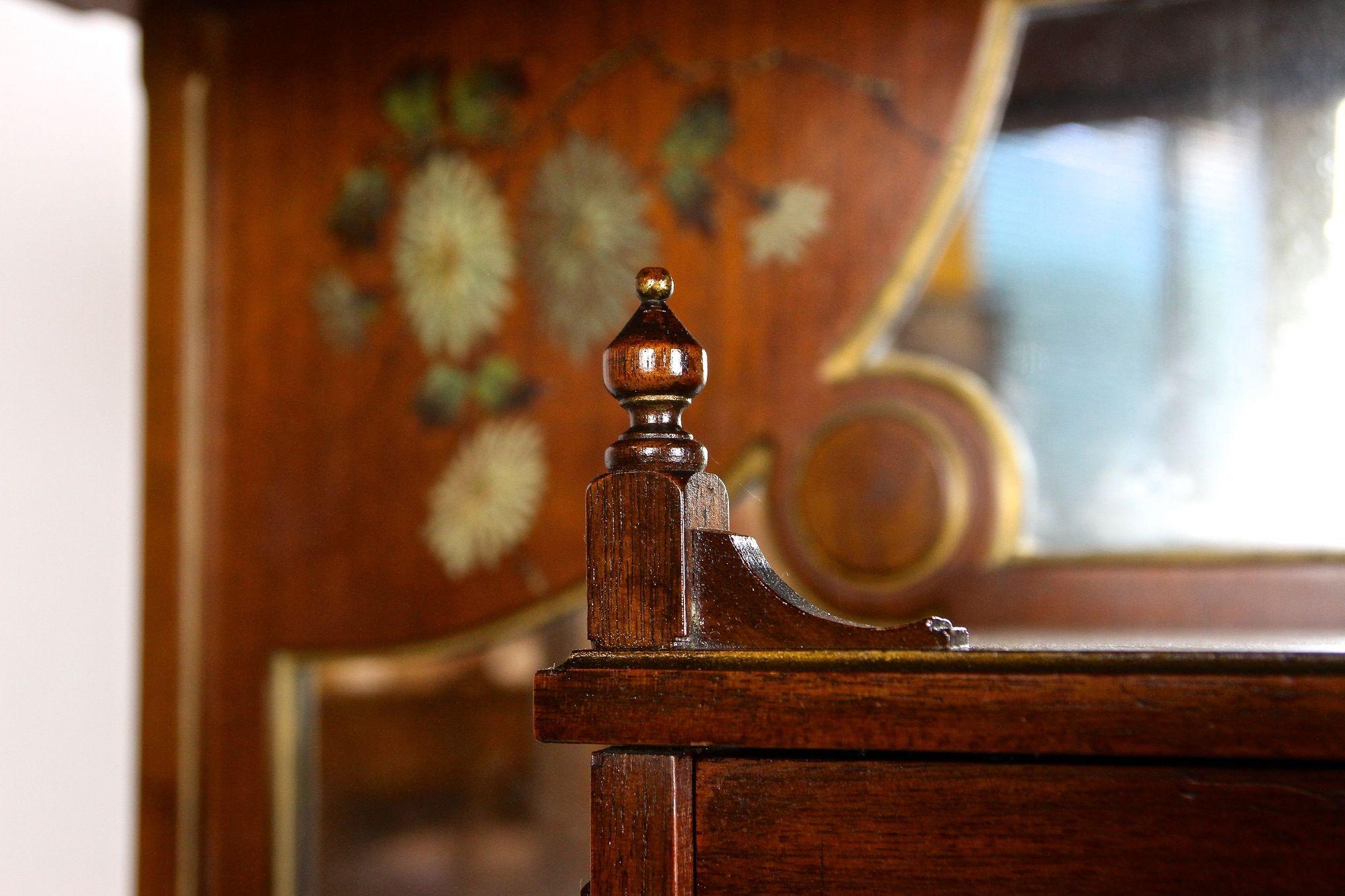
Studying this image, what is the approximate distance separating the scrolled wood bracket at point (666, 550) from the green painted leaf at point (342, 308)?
116 centimetres

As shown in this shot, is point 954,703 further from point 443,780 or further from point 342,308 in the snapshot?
point 342,308

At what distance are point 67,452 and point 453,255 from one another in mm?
813

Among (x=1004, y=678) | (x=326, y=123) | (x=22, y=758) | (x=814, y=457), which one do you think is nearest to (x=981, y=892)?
(x=1004, y=678)

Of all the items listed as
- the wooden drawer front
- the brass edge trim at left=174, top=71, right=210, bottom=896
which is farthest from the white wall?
the wooden drawer front

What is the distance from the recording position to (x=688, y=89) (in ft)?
5.34

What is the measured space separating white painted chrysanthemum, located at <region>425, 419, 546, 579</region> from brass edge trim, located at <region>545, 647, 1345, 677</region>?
1.05 metres

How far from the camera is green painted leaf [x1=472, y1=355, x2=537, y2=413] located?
5.43 ft

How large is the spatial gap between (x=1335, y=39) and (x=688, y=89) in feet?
Answer: 2.28

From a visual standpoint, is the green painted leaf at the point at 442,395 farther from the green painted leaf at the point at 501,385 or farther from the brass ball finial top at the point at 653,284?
the brass ball finial top at the point at 653,284

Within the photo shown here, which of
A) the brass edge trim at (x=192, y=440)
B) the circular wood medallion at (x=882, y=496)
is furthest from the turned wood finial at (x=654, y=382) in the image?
the brass edge trim at (x=192, y=440)

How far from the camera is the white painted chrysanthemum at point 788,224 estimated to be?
61.7 inches

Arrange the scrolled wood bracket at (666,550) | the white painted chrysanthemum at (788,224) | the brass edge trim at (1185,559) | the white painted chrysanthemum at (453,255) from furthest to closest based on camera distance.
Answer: the white painted chrysanthemum at (453,255) → the white painted chrysanthemum at (788,224) → the brass edge trim at (1185,559) → the scrolled wood bracket at (666,550)

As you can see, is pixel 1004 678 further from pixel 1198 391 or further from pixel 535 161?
pixel 535 161

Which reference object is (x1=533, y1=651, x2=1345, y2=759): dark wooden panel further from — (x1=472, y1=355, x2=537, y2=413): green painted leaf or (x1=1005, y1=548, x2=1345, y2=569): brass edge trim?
(x1=472, y1=355, x2=537, y2=413): green painted leaf
